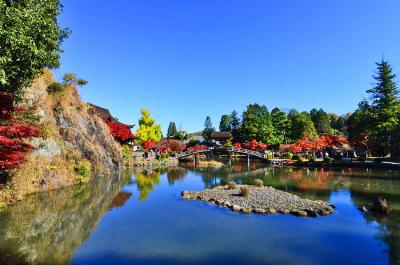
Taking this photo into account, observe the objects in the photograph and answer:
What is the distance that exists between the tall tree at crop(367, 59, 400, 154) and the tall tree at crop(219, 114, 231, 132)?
61.9 meters

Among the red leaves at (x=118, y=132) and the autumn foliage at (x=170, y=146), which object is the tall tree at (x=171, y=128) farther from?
the red leaves at (x=118, y=132)

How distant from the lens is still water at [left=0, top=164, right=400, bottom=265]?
1030cm

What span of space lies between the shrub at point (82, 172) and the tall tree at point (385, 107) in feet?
128

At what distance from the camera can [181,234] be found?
12.9 meters

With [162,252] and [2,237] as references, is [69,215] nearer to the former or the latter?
[2,237]

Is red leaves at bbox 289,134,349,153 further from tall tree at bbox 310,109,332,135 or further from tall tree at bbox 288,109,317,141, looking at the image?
tall tree at bbox 310,109,332,135

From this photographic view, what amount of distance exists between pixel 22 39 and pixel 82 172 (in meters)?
18.9

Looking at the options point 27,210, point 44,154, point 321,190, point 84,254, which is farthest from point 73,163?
point 321,190

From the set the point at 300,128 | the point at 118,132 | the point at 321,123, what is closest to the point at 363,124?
the point at 300,128

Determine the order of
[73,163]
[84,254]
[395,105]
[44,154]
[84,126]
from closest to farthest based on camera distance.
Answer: [84,254]
[44,154]
[73,163]
[84,126]
[395,105]

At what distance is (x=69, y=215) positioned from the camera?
16406 millimetres

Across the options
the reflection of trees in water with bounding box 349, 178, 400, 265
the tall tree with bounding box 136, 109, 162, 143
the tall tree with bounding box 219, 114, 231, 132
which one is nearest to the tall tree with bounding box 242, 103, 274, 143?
Result: the tall tree with bounding box 136, 109, 162, 143

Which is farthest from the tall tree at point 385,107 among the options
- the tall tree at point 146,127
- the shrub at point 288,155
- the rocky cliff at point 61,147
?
the tall tree at point 146,127

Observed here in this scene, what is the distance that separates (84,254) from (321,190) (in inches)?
786
